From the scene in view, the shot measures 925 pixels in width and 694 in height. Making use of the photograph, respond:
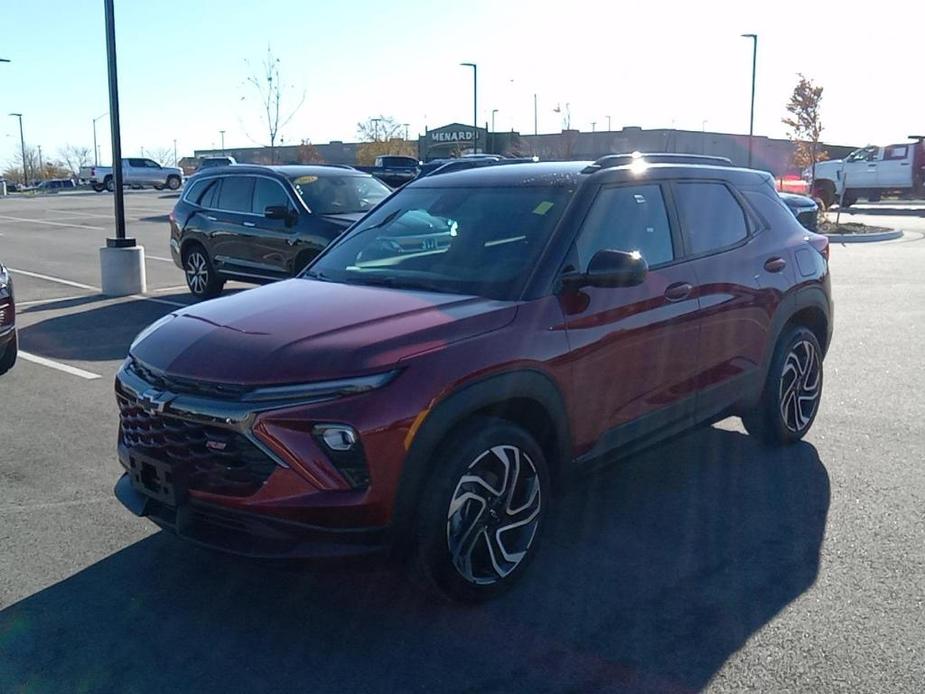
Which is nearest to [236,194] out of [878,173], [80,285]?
[80,285]

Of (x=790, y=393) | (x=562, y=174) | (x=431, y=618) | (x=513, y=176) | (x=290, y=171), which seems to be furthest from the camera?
(x=290, y=171)

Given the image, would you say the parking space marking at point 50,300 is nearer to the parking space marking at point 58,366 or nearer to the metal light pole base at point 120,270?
the metal light pole base at point 120,270

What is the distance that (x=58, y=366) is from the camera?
28.0ft

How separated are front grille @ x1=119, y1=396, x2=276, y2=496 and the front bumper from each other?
9cm

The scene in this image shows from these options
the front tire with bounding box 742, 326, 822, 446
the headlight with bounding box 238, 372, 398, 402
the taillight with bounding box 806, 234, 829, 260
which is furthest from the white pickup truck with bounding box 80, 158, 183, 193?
the headlight with bounding box 238, 372, 398, 402

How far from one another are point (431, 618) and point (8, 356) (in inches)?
217

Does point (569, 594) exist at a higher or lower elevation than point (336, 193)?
lower

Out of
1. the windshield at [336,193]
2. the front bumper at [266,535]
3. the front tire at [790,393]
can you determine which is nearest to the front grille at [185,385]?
the front bumper at [266,535]

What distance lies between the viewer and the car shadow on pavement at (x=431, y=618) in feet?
11.4

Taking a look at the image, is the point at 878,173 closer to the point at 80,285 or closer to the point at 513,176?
the point at 80,285

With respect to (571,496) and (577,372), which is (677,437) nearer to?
(571,496)

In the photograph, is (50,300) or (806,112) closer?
(50,300)

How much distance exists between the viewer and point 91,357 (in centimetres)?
891

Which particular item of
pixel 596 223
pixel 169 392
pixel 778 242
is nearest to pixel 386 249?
pixel 596 223
